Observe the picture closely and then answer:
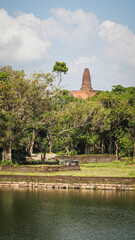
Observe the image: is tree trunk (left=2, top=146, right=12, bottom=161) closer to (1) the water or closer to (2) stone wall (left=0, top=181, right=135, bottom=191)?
(2) stone wall (left=0, top=181, right=135, bottom=191)

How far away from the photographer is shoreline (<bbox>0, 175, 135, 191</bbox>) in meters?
21.2

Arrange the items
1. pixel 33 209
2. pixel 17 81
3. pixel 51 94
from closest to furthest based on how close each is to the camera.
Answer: pixel 33 209 → pixel 17 81 → pixel 51 94

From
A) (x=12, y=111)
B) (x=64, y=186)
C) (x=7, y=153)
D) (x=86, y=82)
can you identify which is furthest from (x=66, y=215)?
(x=86, y=82)

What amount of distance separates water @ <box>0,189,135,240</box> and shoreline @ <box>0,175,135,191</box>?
105cm

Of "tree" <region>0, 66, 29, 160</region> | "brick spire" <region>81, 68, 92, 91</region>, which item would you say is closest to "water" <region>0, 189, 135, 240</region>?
"tree" <region>0, 66, 29, 160</region>

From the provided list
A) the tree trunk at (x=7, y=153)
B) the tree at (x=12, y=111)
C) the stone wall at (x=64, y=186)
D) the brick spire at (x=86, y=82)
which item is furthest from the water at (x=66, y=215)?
the brick spire at (x=86, y=82)

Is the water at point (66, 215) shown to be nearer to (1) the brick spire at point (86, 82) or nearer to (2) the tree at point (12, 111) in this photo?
(2) the tree at point (12, 111)

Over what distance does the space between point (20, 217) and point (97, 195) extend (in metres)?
6.25

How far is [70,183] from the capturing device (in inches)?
850

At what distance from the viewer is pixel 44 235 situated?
1184 cm

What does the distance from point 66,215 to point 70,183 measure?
6787mm

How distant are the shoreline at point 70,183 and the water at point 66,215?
1054 millimetres

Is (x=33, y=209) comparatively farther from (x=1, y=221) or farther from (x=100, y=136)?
(x=100, y=136)

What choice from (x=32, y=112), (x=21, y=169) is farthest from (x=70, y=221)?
(x=32, y=112)
